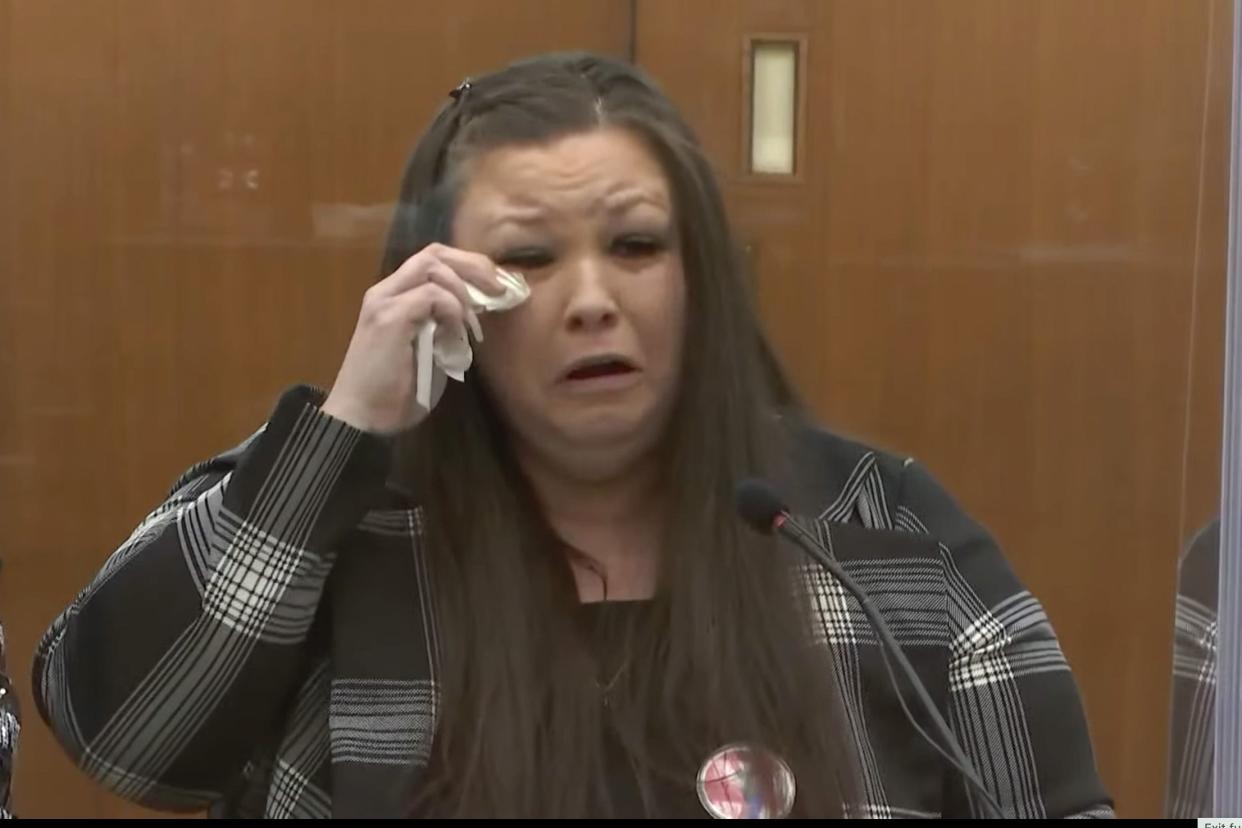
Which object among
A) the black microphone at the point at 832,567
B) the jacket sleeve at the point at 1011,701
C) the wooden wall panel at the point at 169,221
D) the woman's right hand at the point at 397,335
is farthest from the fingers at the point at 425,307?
the wooden wall panel at the point at 169,221

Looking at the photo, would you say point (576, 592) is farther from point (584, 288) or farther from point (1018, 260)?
point (1018, 260)

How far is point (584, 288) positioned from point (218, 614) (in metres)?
0.33

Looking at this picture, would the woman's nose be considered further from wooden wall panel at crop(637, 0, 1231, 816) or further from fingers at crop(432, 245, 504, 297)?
wooden wall panel at crop(637, 0, 1231, 816)

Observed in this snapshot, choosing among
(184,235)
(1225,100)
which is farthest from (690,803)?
(184,235)

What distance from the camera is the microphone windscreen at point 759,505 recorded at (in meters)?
0.96

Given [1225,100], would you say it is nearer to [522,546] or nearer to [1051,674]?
[1051,674]

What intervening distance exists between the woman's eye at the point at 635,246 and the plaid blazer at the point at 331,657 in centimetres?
22

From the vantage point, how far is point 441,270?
1.03m

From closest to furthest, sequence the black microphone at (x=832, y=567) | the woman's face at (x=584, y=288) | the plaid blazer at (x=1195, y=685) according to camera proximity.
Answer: the black microphone at (x=832, y=567)
the woman's face at (x=584, y=288)
the plaid blazer at (x=1195, y=685)

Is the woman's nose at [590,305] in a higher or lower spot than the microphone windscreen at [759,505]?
higher

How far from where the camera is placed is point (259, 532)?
0.99 metres

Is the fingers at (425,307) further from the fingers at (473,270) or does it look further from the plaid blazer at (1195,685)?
the plaid blazer at (1195,685)

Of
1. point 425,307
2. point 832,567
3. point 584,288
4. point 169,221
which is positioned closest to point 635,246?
point 584,288

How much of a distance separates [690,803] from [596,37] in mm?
1125
